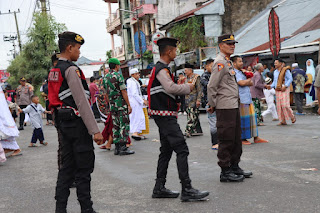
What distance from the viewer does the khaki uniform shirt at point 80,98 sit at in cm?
436

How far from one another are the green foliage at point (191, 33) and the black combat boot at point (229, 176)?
2463 cm

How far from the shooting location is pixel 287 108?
40.2 feet

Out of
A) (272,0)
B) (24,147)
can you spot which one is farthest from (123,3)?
(24,147)

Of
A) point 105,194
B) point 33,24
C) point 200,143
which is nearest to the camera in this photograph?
point 105,194

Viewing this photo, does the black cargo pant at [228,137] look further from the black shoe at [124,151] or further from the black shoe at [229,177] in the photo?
the black shoe at [124,151]

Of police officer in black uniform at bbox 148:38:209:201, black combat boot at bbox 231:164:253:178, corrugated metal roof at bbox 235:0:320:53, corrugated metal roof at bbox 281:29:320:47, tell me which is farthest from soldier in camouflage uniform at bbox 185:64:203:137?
corrugated metal roof at bbox 235:0:320:53

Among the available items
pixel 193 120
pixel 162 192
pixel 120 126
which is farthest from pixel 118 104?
pixel 162 192

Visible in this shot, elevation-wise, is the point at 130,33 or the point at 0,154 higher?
the point at 130,33

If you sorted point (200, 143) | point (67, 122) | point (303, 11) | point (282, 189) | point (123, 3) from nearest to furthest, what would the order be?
point (67, 122) → point (282, 189) → point (200, 143) → point (303, 11) → point (123, 3)

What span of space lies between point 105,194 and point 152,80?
1.66 metres

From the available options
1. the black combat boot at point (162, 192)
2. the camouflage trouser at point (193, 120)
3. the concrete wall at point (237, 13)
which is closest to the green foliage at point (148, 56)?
the concrete wall at point (237, 13)

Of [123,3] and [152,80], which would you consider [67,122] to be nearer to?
[152,80]

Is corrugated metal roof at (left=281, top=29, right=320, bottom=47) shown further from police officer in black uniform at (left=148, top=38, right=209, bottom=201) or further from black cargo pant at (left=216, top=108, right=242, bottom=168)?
police officer in black uniform at (left=148, top=38, right=209, bottom=201)

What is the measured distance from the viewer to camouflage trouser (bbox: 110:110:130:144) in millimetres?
9344
